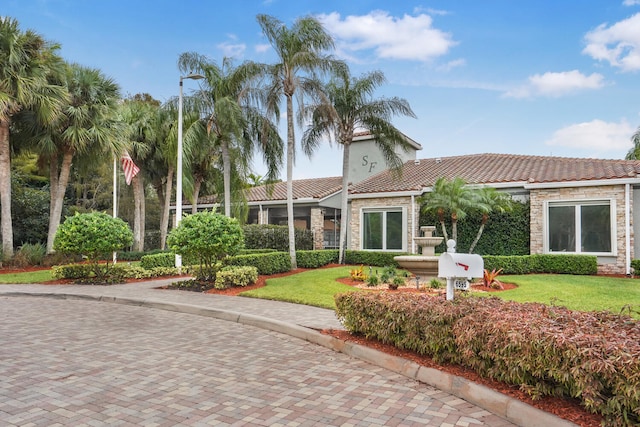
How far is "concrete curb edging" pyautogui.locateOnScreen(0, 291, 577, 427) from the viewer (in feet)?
12.5

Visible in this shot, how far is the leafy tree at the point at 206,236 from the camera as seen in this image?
1234 cm

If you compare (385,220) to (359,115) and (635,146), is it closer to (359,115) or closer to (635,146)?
(359,115)

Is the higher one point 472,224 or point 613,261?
point 472,224

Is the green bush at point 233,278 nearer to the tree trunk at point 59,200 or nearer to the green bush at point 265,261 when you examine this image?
the green bush at point 265,261

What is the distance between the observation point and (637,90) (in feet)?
52.2

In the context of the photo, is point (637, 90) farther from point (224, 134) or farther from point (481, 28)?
point (224, 134)

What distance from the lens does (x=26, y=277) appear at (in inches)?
617

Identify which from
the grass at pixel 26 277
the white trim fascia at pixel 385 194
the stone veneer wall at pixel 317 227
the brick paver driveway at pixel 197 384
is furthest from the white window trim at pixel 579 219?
the grass at pixel 26 277

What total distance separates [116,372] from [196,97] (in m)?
15.2

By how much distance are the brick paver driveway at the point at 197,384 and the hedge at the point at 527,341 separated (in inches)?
19.0

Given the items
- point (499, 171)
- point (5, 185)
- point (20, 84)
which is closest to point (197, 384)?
point (20, 84)

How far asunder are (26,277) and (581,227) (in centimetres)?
1954

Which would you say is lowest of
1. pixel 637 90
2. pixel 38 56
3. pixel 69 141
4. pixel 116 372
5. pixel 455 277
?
pixel 116 372

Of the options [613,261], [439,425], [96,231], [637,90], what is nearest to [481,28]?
[637,90]
